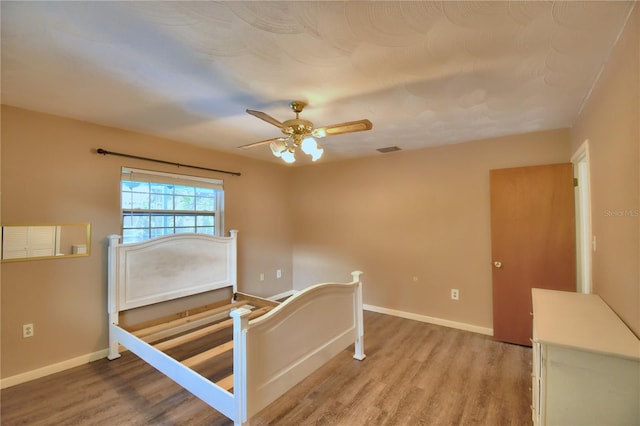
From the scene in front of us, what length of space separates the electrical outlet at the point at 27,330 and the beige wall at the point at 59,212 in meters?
0.03

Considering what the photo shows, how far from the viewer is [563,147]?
303 centimetres

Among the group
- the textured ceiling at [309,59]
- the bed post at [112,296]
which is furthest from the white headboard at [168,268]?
the textured ceiling at [309,59]

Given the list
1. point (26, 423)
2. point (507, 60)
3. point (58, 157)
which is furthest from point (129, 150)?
point (507, 60)

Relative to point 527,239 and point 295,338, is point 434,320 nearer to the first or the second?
point 527,239

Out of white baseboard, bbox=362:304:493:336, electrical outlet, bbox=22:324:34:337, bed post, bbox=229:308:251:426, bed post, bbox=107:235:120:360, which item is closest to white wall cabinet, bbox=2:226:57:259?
bed post, bbox=107:235:120:360

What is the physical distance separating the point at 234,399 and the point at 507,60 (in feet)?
8.77

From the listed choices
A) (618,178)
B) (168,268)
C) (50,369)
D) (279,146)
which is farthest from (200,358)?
(618,178)

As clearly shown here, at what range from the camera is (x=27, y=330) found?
8.10 ft

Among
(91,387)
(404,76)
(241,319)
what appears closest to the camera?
(241,319)

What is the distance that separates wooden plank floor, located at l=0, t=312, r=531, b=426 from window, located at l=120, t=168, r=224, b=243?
1.41 m

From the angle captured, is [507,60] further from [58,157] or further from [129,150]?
[58,157]

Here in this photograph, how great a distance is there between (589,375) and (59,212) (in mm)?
3968

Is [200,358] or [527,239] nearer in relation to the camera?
Answer: [200,358]

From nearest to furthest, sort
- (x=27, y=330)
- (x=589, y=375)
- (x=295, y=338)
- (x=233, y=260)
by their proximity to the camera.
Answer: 1. (x=589, y=375)
2. (x=295, y=338)
3. (x=27, y=330)
4. (x=233, y=260)
